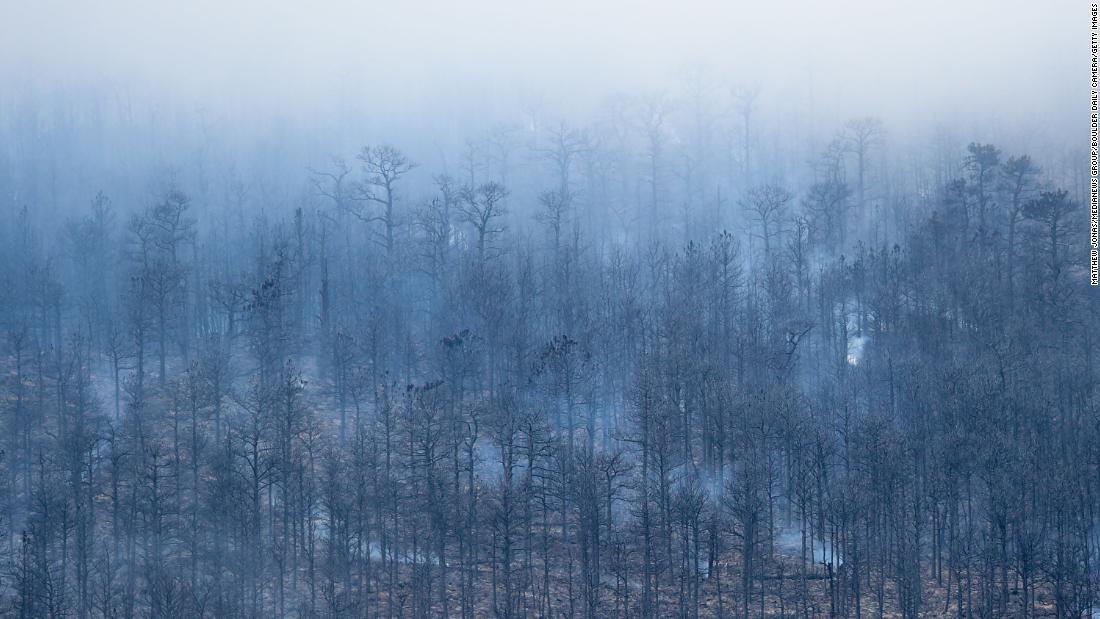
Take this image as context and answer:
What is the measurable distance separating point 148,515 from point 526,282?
25.5m

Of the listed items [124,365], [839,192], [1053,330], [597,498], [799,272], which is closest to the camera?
[597,498]

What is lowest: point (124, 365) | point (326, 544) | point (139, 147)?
point (326, 544)

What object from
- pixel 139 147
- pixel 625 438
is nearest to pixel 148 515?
pixel 625 438

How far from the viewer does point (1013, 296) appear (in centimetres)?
6094

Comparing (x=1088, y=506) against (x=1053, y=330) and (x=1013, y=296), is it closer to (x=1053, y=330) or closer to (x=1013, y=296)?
(x=1053, y=330)

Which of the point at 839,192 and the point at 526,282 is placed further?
the point at 839,192

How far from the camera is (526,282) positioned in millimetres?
63844

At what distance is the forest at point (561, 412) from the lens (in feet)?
141

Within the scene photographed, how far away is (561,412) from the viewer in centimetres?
5688

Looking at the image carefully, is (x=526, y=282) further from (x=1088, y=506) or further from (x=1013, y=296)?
(x=1088, y=506)

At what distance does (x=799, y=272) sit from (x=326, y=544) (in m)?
33.6

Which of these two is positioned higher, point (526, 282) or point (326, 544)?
point (526, 282)

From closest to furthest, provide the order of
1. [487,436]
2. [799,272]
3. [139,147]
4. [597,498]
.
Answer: [597,498], [487,436], [799,272], [139,147]

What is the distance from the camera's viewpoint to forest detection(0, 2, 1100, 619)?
42875 mm
